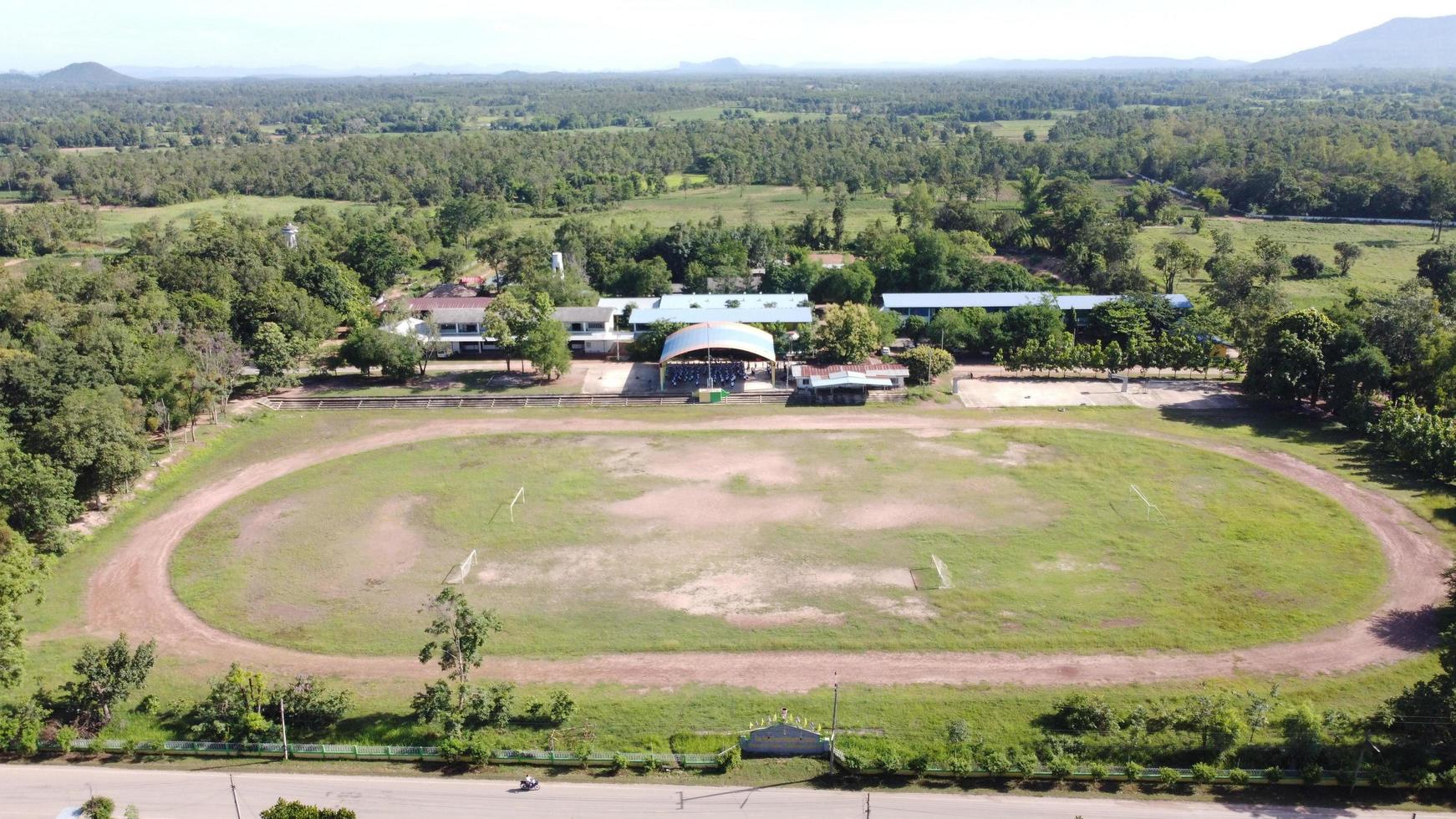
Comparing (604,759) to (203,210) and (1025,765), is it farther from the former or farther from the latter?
(203,210)

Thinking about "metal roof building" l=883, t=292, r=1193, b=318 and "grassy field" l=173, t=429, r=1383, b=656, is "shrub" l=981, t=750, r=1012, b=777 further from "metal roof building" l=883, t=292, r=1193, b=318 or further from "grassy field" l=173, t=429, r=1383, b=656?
"metal roof building" l=883, t=292, r=1193, b=318

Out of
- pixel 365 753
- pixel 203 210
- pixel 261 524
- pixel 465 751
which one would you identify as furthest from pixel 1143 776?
pixel 203 210

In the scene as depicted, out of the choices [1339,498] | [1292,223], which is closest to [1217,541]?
[1339,498]

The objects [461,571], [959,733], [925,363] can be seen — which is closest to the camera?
[959,733]

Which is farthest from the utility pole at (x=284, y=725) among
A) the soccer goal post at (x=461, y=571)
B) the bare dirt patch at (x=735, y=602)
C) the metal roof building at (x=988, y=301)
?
Answer: the metal roof building at (x=988, y=301)

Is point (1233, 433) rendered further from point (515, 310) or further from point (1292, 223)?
point (1292, 223)
